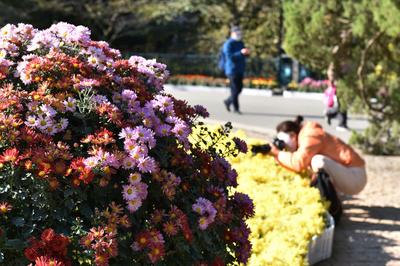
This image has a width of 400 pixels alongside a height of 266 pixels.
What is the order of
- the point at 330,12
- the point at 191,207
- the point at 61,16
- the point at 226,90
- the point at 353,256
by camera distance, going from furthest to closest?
the point at 61,16 < the point at 226,90 < the point at 330,12 < the point at 353,256 < the point at 191,207

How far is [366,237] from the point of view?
611 centimetres

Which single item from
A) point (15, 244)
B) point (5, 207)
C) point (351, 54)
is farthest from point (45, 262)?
point (351, 54)

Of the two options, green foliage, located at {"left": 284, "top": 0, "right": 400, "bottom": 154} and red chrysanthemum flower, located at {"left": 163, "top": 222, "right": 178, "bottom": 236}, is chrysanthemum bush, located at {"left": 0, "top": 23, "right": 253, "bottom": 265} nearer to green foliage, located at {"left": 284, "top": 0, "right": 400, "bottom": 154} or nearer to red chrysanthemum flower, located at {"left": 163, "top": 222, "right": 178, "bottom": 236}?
red chrysanthemum flower, located at {"left": 163, "top": 222, "right": 178, "bottom": 236}

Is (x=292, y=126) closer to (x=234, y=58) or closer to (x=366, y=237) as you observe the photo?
(x=366, y=237)

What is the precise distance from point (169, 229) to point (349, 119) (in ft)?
41.7

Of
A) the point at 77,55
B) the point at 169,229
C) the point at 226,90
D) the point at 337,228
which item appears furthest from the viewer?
the point at 226,90

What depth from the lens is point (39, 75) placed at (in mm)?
2945

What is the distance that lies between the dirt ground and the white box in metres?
0.06

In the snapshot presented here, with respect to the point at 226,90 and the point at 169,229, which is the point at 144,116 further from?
the point at 226,90

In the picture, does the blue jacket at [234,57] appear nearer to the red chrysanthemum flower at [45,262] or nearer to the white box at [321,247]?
the white box at [321,247]

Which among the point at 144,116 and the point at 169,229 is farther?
the point at 144,116

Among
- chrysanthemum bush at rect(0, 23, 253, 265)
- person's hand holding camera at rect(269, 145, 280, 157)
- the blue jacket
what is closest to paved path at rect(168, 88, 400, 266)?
person's hand holding camera at rect(269, 145, 280, 157)

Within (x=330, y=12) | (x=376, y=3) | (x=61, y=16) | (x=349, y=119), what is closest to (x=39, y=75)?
(x=376, y=3)

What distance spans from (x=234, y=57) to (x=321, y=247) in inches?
322
